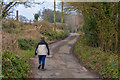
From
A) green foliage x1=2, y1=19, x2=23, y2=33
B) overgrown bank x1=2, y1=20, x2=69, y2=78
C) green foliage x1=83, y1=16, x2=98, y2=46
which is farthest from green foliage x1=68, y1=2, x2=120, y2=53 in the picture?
green foliage x1=2, y1=19, x2=23, y2=33

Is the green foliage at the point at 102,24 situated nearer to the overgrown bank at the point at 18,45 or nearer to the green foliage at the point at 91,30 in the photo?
the green foliage at the point at 91,30

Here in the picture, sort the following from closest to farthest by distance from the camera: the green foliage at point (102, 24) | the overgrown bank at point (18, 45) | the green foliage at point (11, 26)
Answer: the overgrown bank at point (18, 45), the green foliage at point (102, 24), the green foliage at point (11, 26)

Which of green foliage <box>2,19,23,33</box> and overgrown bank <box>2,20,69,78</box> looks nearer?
overgrown bank <box>2,20,69,78</box>

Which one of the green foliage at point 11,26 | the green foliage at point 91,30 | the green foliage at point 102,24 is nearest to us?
the green foliage at point 102,24

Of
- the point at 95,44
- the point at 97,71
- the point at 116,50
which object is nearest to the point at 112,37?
the point at 116,50

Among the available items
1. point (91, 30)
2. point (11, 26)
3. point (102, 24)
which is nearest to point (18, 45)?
point (11, 26)

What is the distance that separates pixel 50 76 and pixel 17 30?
1222 centimetres

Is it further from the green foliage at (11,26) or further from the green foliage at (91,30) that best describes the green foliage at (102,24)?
the green foliage at (11,26)

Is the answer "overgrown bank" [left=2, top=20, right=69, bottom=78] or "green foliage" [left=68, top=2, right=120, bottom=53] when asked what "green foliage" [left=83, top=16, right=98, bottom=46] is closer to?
"green foliage" [left=68, top=2, right=120, bottom=53]

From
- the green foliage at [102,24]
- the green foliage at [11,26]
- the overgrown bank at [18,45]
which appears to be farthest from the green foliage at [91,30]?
the green foliage at [11,26]

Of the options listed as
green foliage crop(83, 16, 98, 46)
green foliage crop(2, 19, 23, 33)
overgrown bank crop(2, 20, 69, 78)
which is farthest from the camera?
green foliage crop(2, 19, 23, 33)

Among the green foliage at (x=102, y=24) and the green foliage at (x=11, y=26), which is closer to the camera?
the green foliage at (x=102, y=24)

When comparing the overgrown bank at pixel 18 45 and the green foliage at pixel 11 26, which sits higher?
the green foliage at pixel 11 26

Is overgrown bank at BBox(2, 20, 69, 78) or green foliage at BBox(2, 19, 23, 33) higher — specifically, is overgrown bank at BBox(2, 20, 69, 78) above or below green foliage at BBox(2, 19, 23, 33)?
below
